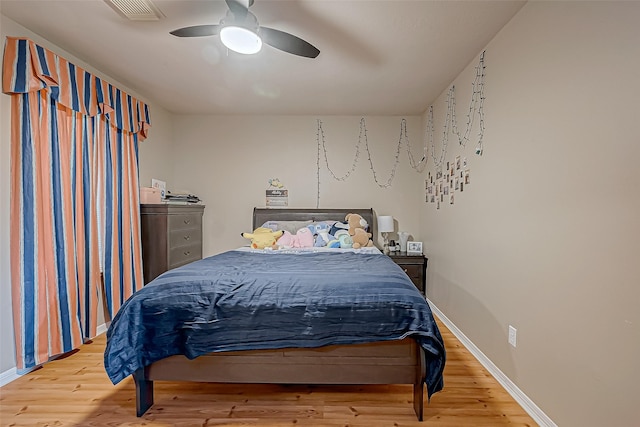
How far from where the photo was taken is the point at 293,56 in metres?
2.73

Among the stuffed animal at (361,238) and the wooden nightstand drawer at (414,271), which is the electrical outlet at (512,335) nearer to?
the stuffed animal at (361,238)

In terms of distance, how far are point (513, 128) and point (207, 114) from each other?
3.77 m

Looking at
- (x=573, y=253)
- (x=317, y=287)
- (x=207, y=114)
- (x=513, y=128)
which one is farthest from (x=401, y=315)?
(x=207, y=114)

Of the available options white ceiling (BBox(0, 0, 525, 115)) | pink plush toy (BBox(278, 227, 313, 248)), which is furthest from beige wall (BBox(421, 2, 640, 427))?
pink plush toy (BBox(278, 227, 313, 248))

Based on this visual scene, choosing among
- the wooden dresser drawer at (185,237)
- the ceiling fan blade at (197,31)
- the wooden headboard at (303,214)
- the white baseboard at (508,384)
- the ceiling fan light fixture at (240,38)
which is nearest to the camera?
the white baseboard at (508,384)

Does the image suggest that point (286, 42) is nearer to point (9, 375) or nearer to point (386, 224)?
point (386, 224)

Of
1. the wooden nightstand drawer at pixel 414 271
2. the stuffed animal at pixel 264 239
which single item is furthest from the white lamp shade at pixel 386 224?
the stuffed animal at pixel 264 239

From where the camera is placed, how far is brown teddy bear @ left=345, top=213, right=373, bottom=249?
379cm

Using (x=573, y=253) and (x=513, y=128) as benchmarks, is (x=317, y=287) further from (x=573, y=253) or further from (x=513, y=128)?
(x=513, y=128)

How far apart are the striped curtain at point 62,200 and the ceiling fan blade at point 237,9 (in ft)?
5.18

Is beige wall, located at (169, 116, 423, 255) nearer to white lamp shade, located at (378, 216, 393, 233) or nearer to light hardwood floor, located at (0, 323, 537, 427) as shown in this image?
white lamp shade, located at (378, 216, 393, 233)

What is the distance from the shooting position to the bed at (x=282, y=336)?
71.7 inches

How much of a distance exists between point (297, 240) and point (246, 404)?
78.7 inches

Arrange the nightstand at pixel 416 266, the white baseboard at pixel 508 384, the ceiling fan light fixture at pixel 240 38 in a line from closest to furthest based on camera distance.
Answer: the white baseboard at pixel 508 384 → the ceiling fan light fixture at pixel 240 38 → the nightstand at pixel 416 266
